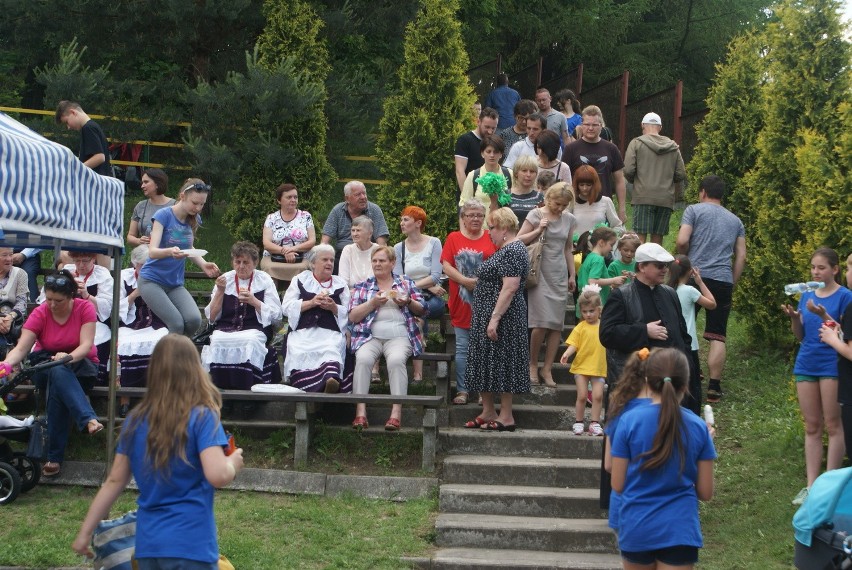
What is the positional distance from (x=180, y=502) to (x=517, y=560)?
11.4 feet

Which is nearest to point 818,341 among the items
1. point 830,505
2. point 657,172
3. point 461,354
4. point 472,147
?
point 830,505

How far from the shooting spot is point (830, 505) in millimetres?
5758

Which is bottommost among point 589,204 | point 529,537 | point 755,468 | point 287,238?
point 529,537

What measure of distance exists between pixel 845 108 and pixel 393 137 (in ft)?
19.9

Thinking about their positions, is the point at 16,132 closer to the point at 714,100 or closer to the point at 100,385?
the point at 100,385

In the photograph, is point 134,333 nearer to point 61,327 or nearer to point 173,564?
point 61,327

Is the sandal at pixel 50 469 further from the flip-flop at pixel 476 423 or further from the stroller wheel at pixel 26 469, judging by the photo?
the flip-flop at pixel 476 423

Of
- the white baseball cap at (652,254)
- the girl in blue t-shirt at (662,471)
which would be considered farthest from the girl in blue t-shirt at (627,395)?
the white baseball cap at (652,254)

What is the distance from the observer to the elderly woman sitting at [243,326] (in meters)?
9.45

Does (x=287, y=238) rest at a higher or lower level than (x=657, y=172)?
lower

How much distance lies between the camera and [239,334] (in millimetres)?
9539

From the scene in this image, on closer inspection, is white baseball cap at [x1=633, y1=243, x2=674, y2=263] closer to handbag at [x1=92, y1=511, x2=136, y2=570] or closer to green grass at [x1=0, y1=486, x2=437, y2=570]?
green grass at [x1=0, y1=486, x2=437, y2=570]

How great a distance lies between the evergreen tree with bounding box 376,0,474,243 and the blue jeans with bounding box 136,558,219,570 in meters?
8.74

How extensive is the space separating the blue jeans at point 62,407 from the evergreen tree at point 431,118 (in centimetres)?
526
